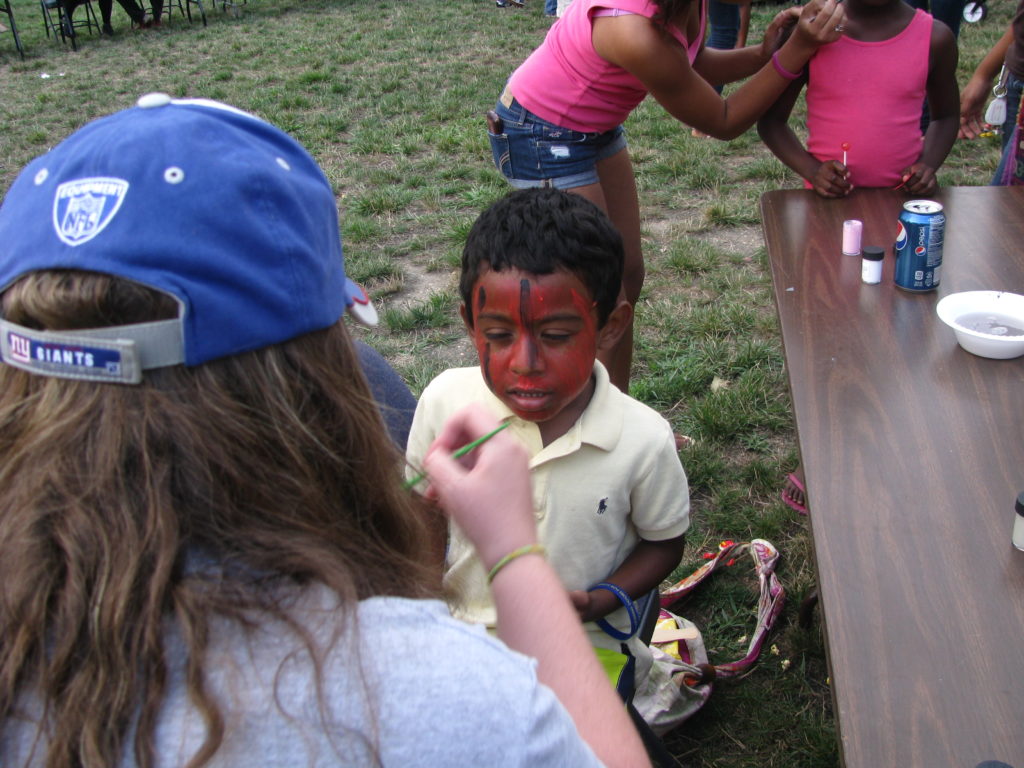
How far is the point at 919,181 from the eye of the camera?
8.60 feet

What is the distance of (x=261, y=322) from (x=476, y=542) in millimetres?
332

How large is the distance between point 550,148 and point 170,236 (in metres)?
1.92

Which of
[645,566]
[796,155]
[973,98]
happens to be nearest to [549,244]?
[645,566]

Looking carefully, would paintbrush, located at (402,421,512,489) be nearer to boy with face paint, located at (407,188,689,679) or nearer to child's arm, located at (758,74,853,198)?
boy with face paint, located at (407,188,689,679)

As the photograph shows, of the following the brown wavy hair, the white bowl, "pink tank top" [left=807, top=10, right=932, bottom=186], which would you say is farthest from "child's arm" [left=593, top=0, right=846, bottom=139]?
the brown wavy hair

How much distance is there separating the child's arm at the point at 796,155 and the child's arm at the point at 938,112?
197 mm

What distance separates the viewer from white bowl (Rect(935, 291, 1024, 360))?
5.78 feet

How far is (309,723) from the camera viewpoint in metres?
0.77

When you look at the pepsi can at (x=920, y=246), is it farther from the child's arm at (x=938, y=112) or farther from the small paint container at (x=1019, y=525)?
the small paint container at (x=1019, y=525)

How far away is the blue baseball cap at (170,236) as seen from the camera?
0.83 m

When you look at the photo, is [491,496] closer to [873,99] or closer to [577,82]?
[577,82]

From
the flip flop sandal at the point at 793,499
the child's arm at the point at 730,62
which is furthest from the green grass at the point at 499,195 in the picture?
the child's arm at the point at 730,62

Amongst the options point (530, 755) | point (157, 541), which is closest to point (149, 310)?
point (157, 541)

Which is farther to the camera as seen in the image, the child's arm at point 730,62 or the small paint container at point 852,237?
the child's arm at point 730,62
